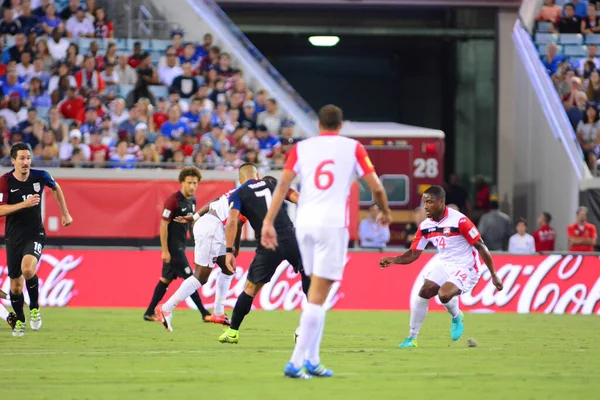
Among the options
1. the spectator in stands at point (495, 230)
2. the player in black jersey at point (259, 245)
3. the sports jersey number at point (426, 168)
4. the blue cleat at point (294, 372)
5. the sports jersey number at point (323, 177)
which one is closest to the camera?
the blue cleat at point (294, 372)

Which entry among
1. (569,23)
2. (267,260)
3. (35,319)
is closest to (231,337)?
(267,260)

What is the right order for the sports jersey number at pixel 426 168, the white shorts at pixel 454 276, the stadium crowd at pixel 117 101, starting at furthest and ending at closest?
the sports jersey number at pixel 426 168, the stadium crowd at pixel 117 101, the white shorts at pixel 454 276

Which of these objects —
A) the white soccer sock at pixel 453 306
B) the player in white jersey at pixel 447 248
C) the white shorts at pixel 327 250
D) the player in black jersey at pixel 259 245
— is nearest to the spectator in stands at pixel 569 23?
the player in white jersey at pixel 447 248

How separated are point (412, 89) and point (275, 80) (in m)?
14.7

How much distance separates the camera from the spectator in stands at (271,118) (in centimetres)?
2548

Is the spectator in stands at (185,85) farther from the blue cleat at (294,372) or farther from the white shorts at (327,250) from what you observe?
the blue cleat at (294,372)

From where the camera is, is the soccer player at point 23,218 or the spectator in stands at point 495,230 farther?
the spectator in stands at point 495,230

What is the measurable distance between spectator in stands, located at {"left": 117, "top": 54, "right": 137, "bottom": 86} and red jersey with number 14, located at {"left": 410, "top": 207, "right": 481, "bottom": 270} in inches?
555

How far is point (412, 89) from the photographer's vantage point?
40906 mm

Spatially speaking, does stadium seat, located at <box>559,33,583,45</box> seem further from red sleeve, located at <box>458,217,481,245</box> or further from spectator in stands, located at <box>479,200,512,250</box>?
red sleeve, located at <box>458,217,481,245</box>

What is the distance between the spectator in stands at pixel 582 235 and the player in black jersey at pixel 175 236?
910 centimetres

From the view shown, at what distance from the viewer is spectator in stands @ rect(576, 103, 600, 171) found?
26328 millimetres

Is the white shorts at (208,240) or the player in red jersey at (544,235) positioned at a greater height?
the white shorts at (208,240)

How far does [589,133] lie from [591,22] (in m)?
4.54
